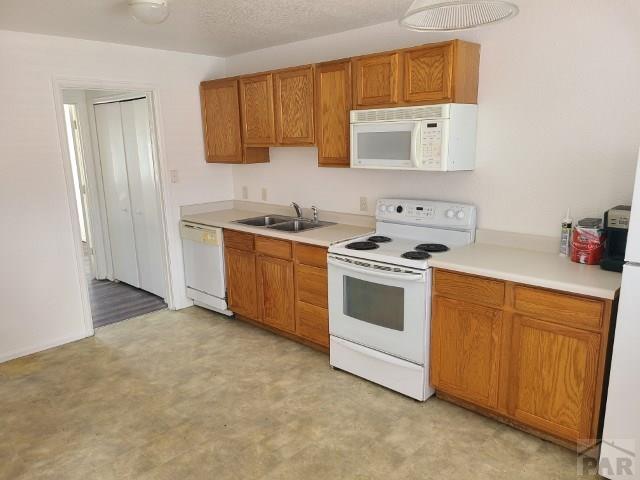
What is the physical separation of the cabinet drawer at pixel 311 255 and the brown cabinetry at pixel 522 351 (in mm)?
894

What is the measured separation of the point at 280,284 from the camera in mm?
3656

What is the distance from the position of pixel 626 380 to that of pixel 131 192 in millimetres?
4428

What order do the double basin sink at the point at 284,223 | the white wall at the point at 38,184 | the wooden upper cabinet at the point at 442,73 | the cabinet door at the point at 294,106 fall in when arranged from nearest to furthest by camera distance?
the wooden upper cabinet at the point at 442,73 < the white wall at the point at 38,184 < the cabinet door at the point at 294,106 < the double basin sink at the point at 284,223

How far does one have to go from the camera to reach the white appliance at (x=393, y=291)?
2.73 meters

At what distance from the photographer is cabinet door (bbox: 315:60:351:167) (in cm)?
325

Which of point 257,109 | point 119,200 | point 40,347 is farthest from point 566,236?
point 119,200

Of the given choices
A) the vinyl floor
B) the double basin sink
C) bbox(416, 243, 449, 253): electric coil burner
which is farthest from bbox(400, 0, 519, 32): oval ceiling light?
the double basin sink

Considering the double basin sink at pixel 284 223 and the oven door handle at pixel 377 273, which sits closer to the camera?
the oven door handle at pixel 377 273

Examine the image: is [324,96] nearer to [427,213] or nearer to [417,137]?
[417,137]

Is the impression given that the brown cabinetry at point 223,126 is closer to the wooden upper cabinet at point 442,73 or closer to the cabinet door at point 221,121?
the cabinet door at point 221,121

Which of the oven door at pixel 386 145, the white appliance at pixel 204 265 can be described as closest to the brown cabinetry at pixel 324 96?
the oven door at pixel 386 145

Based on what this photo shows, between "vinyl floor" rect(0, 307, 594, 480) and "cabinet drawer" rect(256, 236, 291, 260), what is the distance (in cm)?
72

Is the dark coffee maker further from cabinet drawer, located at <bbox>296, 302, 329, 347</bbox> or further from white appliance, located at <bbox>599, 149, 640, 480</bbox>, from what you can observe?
cabinet drawer, located at <bbox>296, 302, 329, 347</bbox>

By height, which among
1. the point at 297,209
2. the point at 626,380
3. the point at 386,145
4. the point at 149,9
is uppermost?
the point at 149,9
